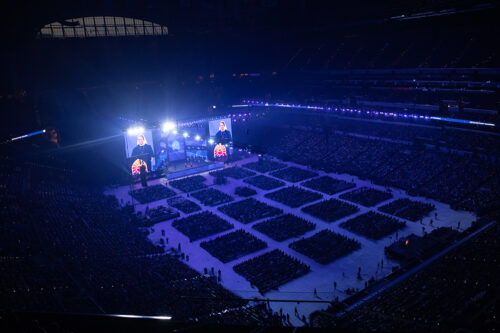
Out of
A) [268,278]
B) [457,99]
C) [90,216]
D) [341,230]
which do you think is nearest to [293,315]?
[268,278]

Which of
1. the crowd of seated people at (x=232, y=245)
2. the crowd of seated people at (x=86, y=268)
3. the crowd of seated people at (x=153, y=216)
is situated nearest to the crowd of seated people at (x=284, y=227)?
the crowd of seated people at (x=232, y=245)

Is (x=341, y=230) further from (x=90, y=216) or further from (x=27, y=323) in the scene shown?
(x=27, y=323)

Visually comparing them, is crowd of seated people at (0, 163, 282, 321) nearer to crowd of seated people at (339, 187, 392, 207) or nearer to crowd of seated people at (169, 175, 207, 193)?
crowd of seated people at (169, 175, 207, 193)

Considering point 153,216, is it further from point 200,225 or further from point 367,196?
point 367,196

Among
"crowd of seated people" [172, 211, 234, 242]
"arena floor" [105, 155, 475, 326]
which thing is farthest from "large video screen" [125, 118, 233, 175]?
"crowd of seated people" [172, 211, 234, 242]

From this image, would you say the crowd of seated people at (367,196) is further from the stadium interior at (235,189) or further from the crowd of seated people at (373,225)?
the crowd of seated people at (373,225)
